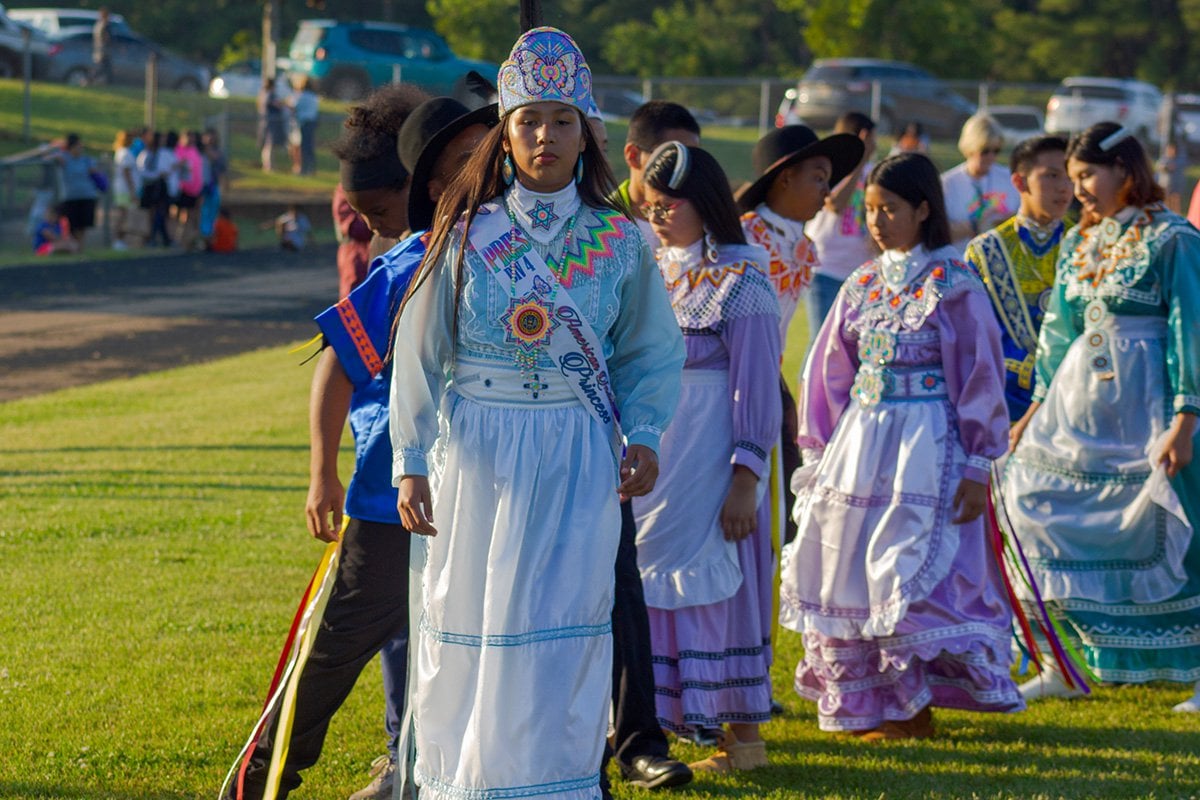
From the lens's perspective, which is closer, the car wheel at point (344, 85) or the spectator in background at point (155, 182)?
the spectator in background at point (155, 182)

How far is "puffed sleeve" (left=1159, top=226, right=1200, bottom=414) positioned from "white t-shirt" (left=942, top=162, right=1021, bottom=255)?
169 inches

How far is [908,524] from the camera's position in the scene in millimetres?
5570

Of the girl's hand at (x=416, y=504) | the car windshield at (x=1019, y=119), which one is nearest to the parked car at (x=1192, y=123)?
the car windshield at (x=1019, y=119)

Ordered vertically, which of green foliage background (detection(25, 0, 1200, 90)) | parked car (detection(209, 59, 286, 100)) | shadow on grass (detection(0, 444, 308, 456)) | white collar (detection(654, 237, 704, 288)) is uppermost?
green foliage background (detection(25, 0, 1200, 90))

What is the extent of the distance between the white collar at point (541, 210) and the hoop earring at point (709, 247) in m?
1.26

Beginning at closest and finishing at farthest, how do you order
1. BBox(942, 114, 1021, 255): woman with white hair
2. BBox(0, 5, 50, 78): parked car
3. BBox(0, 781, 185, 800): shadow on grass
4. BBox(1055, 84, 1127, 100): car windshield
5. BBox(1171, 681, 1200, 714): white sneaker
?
BBox(0, 781, 185, 800): shadow on grass < BBox(1171, 681, 1200, 714): white sneaker < BBox(942, 114, 1021, 255): woman with white hair < BBox(1055, 84, 1127, 100): car windshield < BBox(0, 5, 50, 78): parked car

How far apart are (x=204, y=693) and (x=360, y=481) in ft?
5.89

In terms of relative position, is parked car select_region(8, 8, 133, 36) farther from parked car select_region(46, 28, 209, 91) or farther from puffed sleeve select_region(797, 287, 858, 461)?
puffed sleeve select_region(797, 287, 858, 461)

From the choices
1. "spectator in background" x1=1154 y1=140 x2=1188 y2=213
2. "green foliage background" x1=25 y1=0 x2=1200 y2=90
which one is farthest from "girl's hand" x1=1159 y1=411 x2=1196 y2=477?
"green foliage background" x1=25 y1=0 x2=1200 y2=90

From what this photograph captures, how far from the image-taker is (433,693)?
155 inches

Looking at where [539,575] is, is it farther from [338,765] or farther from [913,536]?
[913,536]

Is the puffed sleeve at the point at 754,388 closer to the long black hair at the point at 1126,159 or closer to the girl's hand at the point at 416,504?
the girl's hand at the point at 416,504

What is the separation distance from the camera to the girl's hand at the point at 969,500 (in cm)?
551

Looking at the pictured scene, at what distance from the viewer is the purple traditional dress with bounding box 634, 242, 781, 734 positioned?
519cm
